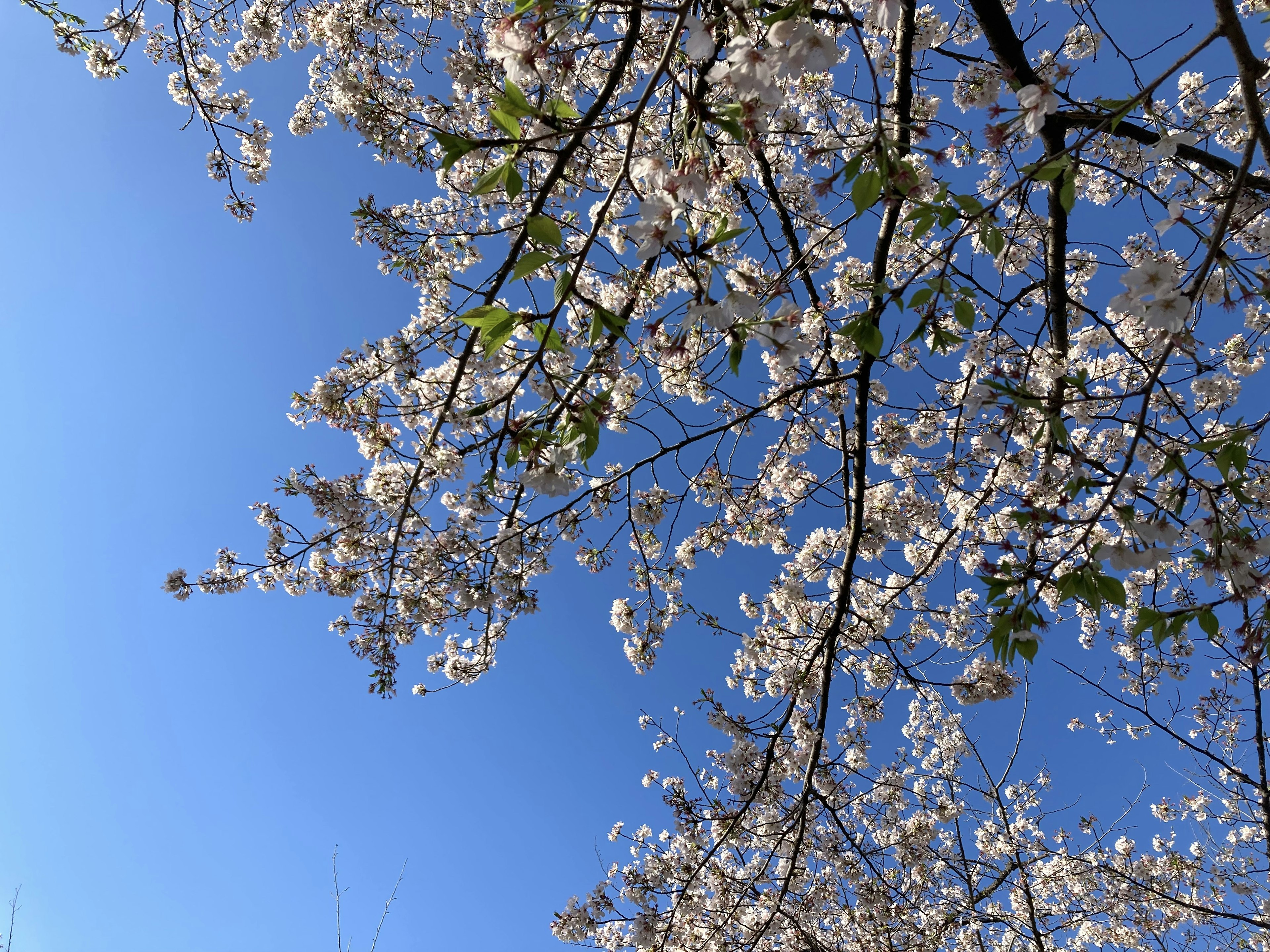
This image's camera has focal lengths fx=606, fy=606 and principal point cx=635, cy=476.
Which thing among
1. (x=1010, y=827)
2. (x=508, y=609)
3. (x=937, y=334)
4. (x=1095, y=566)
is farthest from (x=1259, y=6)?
(x=1010, y=827)

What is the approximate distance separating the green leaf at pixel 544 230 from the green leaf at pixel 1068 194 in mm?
1317

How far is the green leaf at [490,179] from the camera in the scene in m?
1.17

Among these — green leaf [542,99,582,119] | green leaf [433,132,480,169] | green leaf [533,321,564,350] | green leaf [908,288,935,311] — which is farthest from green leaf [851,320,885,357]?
green leaf [433,132,480,169]

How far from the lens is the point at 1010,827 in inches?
258

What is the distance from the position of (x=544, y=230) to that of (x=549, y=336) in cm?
23

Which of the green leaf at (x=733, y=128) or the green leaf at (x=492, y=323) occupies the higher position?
the green leaf at (x=733, y=128)

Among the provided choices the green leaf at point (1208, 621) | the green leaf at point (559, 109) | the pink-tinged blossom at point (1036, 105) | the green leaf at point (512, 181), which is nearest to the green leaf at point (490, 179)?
the green leaf at point (512, 181)

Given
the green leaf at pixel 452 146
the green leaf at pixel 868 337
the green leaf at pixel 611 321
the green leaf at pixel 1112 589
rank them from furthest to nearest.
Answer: the green leaf at pixel 868 337 → the green leaf at pixel 1112 589 → the green leaf at pixel 611 321 → the green leaf at pixel 452 146

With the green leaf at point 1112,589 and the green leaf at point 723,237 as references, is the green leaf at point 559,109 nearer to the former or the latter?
the green leaf at point 723,237

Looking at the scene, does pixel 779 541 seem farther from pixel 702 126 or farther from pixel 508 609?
pixel 702 126

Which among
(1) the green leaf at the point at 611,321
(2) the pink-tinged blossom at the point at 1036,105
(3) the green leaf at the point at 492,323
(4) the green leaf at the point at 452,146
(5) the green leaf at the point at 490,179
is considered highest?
(2) the pink-tinged blossom at the point at 1036,105

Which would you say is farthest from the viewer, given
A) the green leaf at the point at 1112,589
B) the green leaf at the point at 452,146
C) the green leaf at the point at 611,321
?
the green leaf at the point at 1112,589

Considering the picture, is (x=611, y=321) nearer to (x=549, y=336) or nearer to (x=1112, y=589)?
(x=549, y=336)

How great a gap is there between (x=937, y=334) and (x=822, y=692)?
231cm
